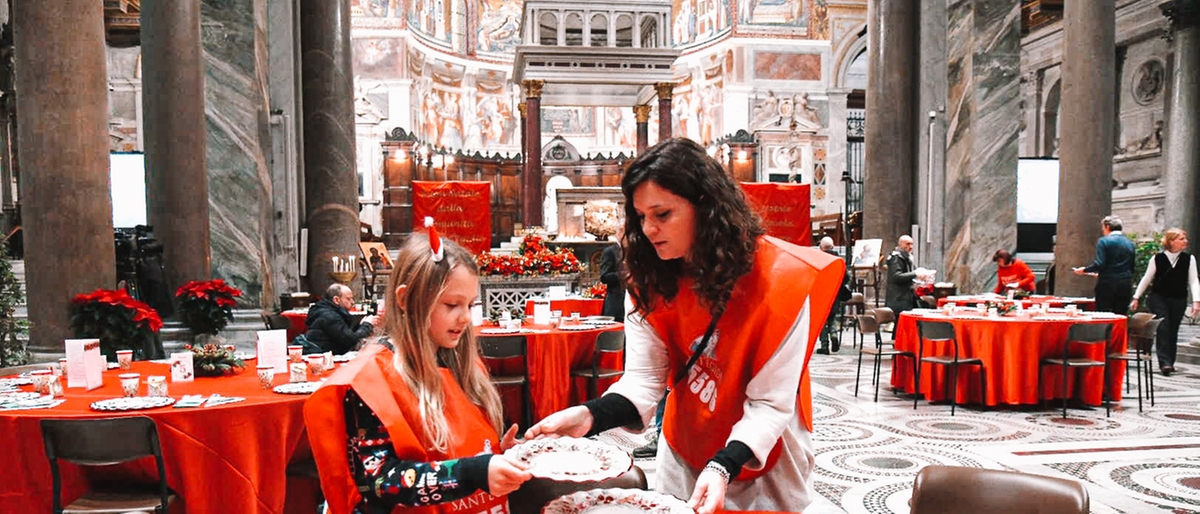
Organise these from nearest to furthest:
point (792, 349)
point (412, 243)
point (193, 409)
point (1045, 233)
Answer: point (792, 349), point (412, 243), point (193, 409), point (1045, 233)

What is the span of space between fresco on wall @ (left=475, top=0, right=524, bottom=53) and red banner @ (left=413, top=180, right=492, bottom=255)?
16.6m

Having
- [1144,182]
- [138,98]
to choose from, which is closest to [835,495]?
[1144,182]

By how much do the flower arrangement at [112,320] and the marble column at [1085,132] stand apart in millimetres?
9628

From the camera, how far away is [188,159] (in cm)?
726

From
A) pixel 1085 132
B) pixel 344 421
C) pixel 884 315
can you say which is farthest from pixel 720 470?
pixel 1085 132

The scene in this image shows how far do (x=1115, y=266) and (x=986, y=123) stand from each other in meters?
3.07

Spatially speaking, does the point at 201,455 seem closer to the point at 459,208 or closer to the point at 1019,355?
the point at 1019,355

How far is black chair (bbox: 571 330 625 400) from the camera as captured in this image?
19.2 feet

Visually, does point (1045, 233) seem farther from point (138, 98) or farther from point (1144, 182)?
point (138, 98)

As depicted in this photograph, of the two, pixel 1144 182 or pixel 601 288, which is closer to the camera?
pixel 601 288

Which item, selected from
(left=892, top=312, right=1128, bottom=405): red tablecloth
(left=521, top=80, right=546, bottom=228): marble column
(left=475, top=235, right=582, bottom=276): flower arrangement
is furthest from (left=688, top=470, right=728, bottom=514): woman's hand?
(left=521, top=80, right=546, bottom=228): marble column

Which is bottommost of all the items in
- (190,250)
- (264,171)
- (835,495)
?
(835,495)

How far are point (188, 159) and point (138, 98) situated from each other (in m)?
12.0

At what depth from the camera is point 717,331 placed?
68.0 inches
